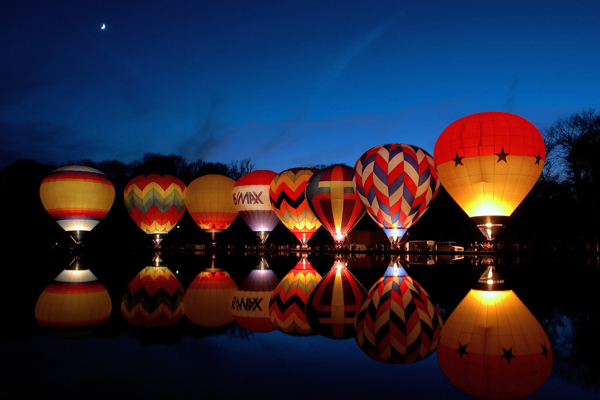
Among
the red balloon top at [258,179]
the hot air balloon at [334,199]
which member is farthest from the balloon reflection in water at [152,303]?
the red balloon top at [258,179]

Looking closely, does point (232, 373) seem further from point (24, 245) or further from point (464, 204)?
point (24, 245)

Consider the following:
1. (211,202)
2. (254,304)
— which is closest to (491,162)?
(254,304)

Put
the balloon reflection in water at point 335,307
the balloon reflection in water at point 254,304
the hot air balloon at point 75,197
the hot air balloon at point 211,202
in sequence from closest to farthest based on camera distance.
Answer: the balloon reflection in water at point 335,307
the balloon reflection in water at point 254,304
the hot air balloon at point 75,197
the hot air balloon at point 211,202

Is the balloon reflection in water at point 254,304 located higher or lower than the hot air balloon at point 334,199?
lower

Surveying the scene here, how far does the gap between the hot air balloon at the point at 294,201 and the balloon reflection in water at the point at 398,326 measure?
17.0 meters

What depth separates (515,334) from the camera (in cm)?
480

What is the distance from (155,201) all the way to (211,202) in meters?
3.35

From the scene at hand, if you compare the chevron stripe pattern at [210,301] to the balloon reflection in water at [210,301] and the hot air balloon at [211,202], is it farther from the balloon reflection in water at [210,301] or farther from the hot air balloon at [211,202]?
the hot air balloon at [211,202]

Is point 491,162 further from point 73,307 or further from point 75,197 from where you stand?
point 75,197

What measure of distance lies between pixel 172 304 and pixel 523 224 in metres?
24.0

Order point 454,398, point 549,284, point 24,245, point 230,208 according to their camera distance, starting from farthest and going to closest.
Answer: point 24,245
point 230,208
point 549,284
point 454,398

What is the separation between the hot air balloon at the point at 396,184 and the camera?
64.0 ft

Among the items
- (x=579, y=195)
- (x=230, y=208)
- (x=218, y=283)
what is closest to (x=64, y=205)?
(x=230, y=208)

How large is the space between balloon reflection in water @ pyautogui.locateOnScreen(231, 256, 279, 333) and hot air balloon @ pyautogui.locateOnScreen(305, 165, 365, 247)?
12462 mm
